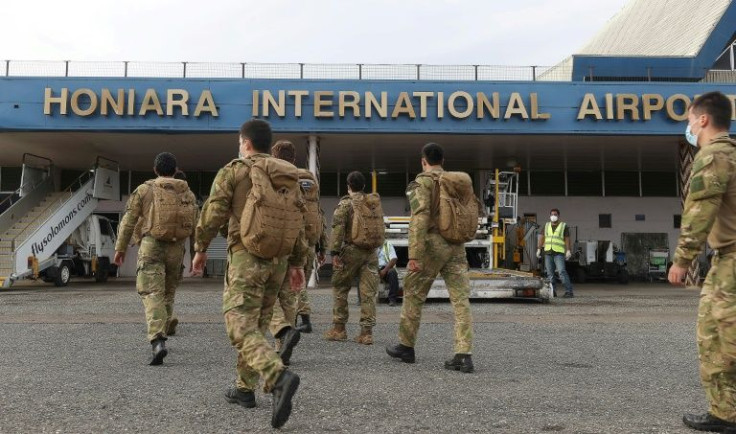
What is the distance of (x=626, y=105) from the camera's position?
594 inches

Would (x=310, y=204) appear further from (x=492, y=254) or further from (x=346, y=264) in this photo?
(x=492, y=254)

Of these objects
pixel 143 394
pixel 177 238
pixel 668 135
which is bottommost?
pixel 143 394

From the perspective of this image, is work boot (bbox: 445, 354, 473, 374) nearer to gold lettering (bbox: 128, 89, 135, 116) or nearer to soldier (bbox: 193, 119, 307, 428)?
soldier (bbox: 193, 119, 307, 428)

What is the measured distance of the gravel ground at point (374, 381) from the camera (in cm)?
348

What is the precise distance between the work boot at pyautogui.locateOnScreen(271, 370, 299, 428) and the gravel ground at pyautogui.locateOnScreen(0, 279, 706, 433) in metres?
0.13

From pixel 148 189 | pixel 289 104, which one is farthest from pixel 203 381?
pixel 289 104

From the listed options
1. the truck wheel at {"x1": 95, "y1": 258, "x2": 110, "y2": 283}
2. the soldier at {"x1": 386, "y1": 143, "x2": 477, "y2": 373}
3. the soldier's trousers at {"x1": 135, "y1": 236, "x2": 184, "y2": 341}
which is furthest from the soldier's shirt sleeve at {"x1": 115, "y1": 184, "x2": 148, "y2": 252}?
the truck wheel at {"x1": 95, "y1": 258, "x2": 110, "y2": 283}

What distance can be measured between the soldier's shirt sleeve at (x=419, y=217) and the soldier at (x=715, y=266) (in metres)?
2.09

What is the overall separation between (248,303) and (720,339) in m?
2.76

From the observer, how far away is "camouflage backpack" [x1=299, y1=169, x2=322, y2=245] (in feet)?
19.5

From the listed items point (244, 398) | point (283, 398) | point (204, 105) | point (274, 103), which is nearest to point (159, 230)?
point (244, 398)

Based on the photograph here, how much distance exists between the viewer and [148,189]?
594 centimetres

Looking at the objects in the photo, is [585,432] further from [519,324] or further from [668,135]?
[668,135]

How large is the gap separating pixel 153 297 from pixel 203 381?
1.35 metres
